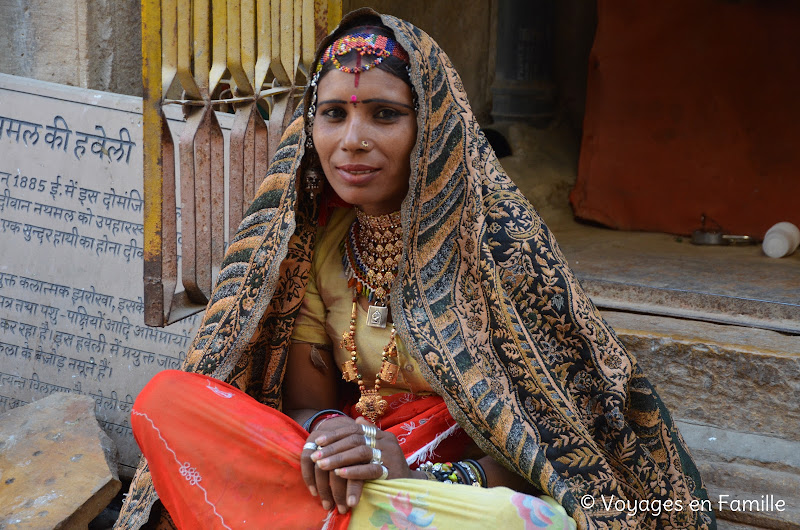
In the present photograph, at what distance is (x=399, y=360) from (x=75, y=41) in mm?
2449

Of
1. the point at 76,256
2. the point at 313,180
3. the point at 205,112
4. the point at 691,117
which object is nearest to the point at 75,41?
the point at 76,256

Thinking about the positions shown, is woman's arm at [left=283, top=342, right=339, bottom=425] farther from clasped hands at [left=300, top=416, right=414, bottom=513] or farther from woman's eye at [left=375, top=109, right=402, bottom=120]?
woman's eye at [left=375, top=109, right=402, bottom=120]

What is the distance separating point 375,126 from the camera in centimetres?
191

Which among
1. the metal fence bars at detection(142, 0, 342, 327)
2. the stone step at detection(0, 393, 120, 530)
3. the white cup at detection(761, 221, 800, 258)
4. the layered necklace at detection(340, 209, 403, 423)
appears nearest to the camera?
the layered necklace at detection(340, 209, 403, 423)

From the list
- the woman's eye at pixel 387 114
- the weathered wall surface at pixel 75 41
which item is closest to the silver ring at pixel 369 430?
the woman's eye at pixel 387 114

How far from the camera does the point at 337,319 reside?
84.2 inches

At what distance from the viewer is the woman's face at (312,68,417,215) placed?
1887 mm

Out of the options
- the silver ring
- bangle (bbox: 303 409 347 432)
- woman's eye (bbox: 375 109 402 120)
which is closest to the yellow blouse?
bangle (bbox: 303 409 347 432)

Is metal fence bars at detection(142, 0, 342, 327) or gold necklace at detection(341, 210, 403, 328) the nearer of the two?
gold necklace at detection(341, 210, 403, 328)

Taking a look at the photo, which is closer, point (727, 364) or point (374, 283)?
point (374, 283)

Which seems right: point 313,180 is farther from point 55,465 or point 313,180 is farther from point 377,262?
point 55,465

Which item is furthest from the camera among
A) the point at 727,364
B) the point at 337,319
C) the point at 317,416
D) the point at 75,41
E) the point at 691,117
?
the point at 691,117

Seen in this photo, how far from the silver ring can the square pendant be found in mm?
332

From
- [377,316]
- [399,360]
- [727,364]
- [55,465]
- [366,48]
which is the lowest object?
[55,465]
